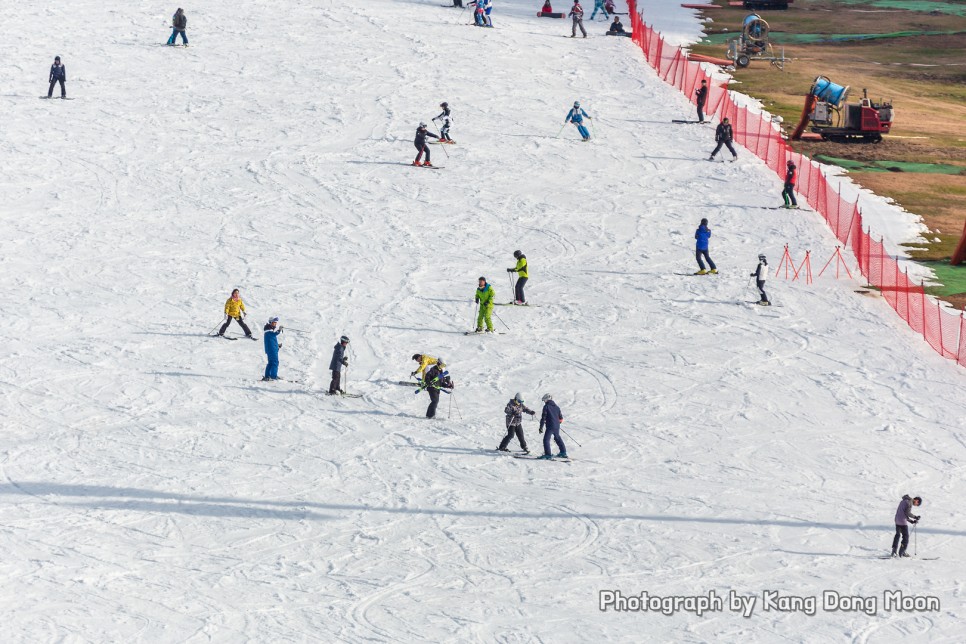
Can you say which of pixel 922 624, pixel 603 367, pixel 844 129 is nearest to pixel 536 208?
pixel 603 367

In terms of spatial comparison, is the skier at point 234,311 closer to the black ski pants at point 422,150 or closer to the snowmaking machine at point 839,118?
the black ski pants at point 422,150

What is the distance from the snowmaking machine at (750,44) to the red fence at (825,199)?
6.65 ft

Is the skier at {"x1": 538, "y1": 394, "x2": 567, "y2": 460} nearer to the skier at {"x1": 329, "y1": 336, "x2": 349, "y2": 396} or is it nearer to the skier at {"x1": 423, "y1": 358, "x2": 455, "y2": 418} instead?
the skier at {"x1": 423, "y1": 358, "x2": 455, "y2": 418}

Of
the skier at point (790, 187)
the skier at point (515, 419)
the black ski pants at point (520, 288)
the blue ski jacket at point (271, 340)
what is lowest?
the skier at point (515, 419)

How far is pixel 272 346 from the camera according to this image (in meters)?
22.5

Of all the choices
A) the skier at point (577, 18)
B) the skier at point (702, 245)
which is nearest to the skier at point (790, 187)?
the skier at point (702, 245)

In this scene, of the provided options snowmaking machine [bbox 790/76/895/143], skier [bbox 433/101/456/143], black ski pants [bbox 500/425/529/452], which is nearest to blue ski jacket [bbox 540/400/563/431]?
black ski pants [bbox 500/425/529/452]

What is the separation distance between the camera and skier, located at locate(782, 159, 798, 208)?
107 feet

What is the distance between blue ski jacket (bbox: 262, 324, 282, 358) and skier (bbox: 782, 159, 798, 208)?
52.0ft

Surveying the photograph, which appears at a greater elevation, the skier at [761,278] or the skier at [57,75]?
the skier at [57,75]

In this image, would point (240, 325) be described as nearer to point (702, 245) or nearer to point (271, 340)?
point (271, 340)

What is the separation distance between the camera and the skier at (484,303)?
2486 cm

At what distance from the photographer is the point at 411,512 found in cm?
1830

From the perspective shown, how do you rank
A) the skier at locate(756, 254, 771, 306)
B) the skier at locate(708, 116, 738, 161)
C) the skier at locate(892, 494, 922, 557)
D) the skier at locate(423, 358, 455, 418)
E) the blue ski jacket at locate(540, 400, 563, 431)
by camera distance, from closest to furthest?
the skier at locate(892, 494, 922, 557)
the blue ski jacket at locate(540, 400, 563, 431)
the skier at locate(423, 358, 455, 418)
the skier at locate(756, 254, 771, 306)
the skier at locate(708, 116, 738, 161)
